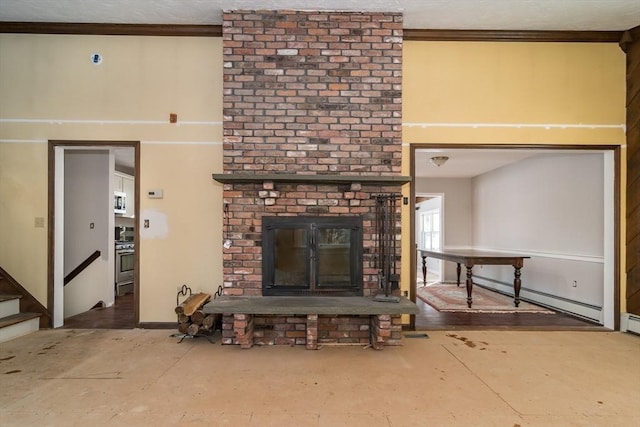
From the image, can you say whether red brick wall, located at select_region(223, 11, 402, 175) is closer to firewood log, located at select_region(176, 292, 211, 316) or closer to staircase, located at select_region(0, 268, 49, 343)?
firewood log, located at select_region(176, 292, 211, 316)

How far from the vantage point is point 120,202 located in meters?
6.05

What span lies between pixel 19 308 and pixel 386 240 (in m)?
4.03

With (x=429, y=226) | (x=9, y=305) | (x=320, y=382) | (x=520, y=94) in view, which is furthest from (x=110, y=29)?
(x=429, y=226)

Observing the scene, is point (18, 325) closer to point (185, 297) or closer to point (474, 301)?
point (185, 297)

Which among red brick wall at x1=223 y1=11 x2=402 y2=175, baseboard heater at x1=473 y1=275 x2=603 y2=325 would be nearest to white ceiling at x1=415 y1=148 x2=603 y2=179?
red brick wall at x1=223 y1=11 x2=402 y2=175

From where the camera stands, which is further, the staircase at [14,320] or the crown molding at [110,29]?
the crown molding at [110,29]

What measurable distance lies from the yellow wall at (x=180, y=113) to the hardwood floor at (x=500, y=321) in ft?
2.30

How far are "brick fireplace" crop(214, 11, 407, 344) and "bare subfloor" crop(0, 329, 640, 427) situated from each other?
3.02 ft

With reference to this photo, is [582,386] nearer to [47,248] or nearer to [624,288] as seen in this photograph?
[624,288]

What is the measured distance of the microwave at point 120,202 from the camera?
592 centimetres

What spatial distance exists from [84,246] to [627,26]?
720 cm

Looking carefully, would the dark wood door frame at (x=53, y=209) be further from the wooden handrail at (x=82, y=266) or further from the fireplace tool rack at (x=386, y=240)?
the fireplace tool rack at (x=386, y=240)

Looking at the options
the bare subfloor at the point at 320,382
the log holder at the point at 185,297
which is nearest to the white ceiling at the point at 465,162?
the bare subfloor at the point at 320,382

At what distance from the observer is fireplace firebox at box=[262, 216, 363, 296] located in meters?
3.29
